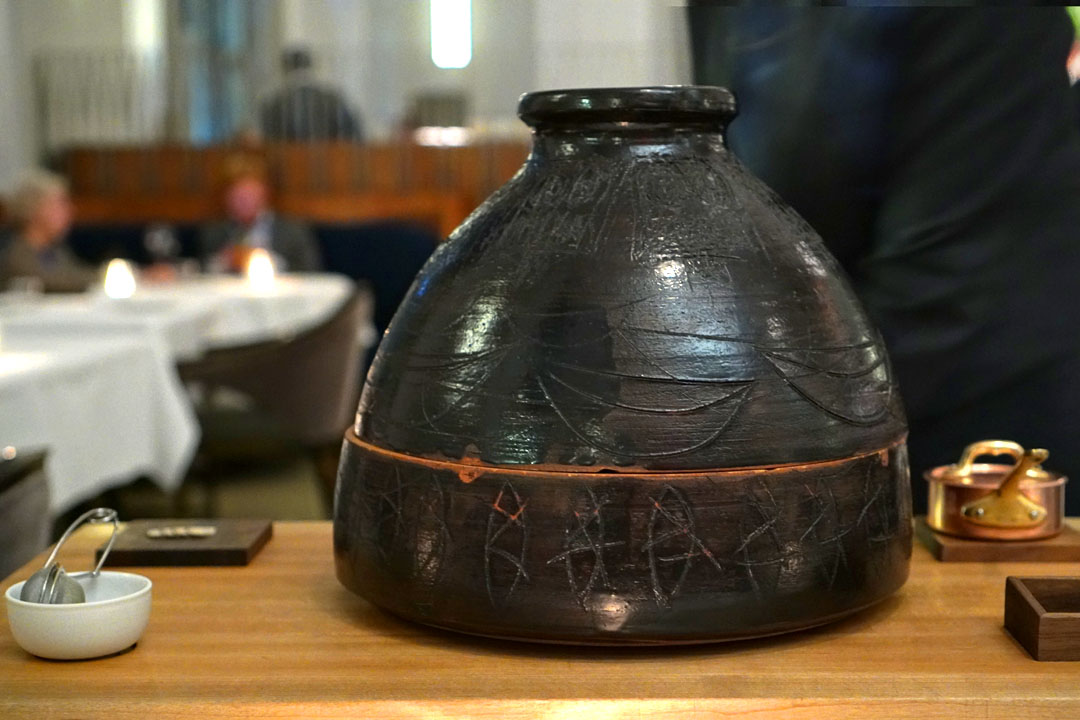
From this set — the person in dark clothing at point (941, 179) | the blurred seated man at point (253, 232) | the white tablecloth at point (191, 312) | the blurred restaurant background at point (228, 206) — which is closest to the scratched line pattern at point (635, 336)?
the person in dark clothing at point (941, 179)

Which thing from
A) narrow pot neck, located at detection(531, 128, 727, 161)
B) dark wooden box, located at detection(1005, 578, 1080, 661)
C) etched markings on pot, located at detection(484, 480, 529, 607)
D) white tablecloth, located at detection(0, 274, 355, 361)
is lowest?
white tablecloth, located at detection(0, 274, 355, 361)

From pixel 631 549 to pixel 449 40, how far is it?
11.4m

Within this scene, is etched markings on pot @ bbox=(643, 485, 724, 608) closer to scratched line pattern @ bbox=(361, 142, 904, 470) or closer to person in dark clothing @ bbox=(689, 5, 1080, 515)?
scratched line pattern @ bbox=(361, 142, 904, 470)

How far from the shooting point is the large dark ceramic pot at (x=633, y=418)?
2.79ft

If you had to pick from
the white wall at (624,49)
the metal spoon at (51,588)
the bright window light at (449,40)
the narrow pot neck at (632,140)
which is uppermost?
the bright window light at (449,40)

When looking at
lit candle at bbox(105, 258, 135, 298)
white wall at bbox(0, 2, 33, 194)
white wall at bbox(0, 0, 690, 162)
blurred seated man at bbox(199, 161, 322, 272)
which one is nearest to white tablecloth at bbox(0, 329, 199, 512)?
lit candle at bbox(105, 258, 135, 298)

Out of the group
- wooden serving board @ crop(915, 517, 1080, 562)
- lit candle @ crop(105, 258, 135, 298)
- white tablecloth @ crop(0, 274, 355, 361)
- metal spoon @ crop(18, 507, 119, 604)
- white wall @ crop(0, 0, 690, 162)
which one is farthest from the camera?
white wall @ crop(0, 0, 690, 162)

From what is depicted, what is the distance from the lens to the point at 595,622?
86 cm

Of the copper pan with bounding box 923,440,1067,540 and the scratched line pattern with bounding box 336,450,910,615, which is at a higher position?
the scratched line pattern with bounding box 336,450,910,615

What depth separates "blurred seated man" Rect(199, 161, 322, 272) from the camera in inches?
277

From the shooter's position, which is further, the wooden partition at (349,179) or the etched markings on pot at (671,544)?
the wooden partition at (349,179)

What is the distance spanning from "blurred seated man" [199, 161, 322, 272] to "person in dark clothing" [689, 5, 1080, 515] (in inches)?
217

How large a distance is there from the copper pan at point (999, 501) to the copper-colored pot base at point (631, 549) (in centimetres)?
27

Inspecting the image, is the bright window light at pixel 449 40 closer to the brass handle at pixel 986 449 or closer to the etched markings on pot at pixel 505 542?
the brass handle at pixel 986 449
